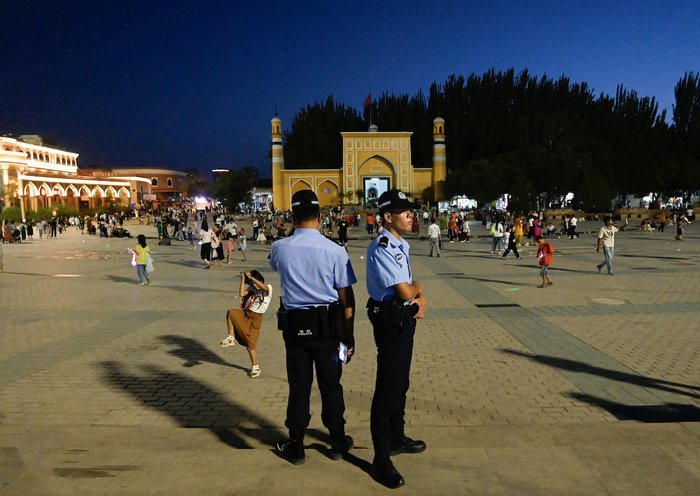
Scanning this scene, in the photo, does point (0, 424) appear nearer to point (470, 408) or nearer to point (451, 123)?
point (470, 408)

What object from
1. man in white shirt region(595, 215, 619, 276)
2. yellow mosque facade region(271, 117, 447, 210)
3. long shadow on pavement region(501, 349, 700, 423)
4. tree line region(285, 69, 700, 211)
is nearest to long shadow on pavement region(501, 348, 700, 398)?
long shadow on pavement region(501, 349, 700, 423)

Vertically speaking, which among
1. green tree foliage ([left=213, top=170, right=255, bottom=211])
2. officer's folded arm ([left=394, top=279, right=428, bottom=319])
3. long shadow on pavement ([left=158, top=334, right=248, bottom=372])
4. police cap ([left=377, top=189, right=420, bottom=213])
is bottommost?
long shadow on pavement ([left=158, top=334, right=248, bottom=372])

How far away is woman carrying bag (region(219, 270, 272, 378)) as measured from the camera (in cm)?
584

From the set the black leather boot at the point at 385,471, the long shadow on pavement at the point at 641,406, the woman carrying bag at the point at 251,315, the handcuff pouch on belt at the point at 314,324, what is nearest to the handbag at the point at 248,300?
the woman carrying bag at the point at 251,315

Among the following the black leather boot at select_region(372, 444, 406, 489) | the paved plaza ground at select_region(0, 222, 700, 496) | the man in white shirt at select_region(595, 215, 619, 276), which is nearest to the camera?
the black leather boot at select_region(372, 444, 406, 489)

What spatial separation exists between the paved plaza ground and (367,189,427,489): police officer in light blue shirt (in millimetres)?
230

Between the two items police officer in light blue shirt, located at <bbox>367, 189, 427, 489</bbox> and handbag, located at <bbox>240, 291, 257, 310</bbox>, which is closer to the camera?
police officer in light blue shirt, located at <bbox>367, 189, 427, 489</bbox>

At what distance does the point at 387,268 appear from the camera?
330 cm

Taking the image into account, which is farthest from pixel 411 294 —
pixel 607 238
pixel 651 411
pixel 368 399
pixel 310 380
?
pixel 607 238

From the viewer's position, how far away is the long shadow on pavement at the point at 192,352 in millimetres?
6320

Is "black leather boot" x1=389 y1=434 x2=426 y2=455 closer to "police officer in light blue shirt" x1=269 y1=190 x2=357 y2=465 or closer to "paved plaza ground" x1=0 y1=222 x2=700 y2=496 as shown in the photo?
"paved plaza ground" x1=0 y1=222 x2=700 y2=496

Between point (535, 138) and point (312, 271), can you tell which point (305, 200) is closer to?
point (312, 271)

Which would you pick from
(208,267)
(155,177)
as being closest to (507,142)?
(208,267)

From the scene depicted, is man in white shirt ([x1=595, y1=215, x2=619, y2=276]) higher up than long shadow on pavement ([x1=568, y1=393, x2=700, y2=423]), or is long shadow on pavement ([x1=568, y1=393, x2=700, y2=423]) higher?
man in white shirt ([x1=595, y1=215, x2=619, y2=276])
